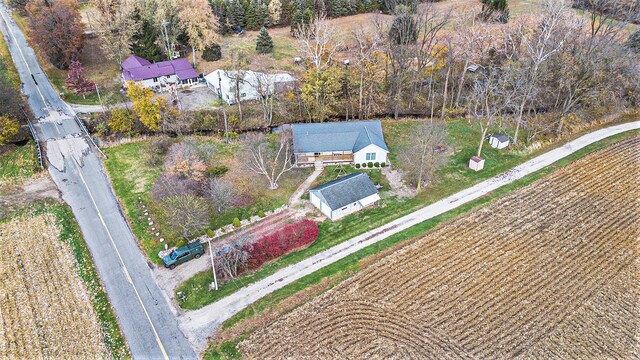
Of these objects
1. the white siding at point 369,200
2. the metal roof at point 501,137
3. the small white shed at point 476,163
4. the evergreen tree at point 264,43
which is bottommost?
the white siding at point 369,200

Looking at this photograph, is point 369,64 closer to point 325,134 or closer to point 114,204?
point 325,134

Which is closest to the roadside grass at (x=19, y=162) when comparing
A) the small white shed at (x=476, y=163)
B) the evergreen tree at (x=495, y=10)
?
the small white shed at (x=476, y=163)

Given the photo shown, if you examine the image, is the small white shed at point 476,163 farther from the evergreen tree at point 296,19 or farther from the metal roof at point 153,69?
the evergreen tree at point 296,19

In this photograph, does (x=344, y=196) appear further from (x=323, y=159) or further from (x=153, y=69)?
(x=153, y=69)

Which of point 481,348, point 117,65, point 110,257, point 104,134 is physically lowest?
point 481,348

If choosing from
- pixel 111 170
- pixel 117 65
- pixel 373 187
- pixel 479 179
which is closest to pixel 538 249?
pixel 479 179

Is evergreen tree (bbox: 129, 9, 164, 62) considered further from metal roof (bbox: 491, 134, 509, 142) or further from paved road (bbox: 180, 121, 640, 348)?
metal roof (bbox: 491, 134, 509, 142)

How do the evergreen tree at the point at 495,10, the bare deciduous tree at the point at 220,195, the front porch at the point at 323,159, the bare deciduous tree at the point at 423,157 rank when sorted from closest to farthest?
1. the bare deciduous tree at the point at 220,195
2. the bare deciduous tree at the point at 423,157
3. the front porch at the point at 323,159
4. the evergreen tree at the point at 495,10
